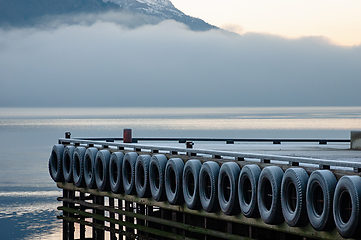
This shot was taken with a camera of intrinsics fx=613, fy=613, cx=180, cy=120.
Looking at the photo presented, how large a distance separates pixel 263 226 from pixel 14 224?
2532 cm

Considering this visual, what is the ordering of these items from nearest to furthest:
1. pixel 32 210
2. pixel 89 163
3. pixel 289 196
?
pixel 289 196
pixel 89 163
pixel 32 210

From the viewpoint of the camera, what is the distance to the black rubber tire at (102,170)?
23766 mm

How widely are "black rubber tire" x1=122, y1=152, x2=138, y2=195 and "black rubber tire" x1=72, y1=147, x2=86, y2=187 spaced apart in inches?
138

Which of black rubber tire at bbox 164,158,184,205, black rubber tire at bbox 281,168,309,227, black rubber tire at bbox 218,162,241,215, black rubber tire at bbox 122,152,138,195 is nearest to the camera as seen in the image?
black rubber tire at bbox 281,168,309,227

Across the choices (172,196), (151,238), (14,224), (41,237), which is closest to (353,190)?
(172,196)

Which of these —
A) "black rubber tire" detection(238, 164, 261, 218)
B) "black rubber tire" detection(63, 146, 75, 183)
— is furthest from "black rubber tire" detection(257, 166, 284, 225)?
"black rubber tire" detection(63, 146, 75, 183)

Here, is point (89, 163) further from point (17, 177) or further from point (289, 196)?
point (17, 177)

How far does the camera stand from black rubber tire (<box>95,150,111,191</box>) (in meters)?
23.8

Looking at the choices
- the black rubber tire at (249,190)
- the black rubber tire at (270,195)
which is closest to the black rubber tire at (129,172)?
the black rubber tire at (249,190)

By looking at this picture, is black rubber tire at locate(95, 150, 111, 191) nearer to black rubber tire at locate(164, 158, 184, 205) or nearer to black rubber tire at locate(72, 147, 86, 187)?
black rubber tire at locate(72, 147, 86, 187)

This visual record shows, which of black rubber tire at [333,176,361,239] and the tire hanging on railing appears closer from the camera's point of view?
black rubber tire at [333,176,361,239]

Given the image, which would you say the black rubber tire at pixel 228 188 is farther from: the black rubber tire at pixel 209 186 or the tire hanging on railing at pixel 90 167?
the tire hanging on railing at pixel 90 167

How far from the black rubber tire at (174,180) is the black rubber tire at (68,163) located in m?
7.51

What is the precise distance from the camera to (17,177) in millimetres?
59188
